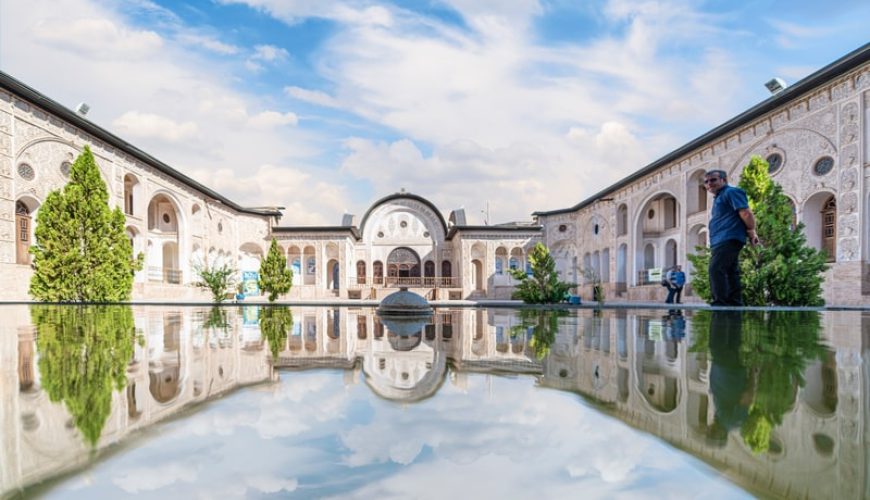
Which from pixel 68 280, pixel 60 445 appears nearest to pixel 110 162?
pixel 68 280

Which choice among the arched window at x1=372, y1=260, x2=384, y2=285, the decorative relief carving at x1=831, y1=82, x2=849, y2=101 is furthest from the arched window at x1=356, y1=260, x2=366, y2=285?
the decorative relief carving at x1=831, y1=82, x2=849, y2=101

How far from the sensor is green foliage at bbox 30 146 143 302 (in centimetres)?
949

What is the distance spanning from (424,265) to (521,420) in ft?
90.2

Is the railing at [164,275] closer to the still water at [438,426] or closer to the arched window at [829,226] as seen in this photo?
the still water at [438,426]

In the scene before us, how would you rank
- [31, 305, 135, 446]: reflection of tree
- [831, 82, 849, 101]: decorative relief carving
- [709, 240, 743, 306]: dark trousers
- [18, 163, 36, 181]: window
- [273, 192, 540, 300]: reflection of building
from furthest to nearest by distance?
[273, 192, 540, 300]: reflection of building → [18, 163, 36, 181]: window → [831, 82, 849, 101]: decorative relief carving → [709, 240, 743, 306]: dark trousers → [31, 305, 135, 446]: reflection of tree

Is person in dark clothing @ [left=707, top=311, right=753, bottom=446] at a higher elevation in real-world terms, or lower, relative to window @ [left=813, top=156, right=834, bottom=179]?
lower

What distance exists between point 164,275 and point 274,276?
8962 mm

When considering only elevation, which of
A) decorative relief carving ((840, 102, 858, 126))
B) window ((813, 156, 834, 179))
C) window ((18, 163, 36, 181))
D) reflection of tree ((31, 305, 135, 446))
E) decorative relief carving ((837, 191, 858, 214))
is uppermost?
decorative relief carving ((840, 102, 858, 126))

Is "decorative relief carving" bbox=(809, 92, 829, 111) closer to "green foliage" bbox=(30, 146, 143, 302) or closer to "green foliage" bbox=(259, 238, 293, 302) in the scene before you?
"green foliage" bbox=(259, 238, 293, 302)

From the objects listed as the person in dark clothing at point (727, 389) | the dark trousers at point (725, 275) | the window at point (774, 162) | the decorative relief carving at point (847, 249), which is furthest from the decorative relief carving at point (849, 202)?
the person in dark clothing at point (727, 389)

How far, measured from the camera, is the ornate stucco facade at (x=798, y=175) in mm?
10883

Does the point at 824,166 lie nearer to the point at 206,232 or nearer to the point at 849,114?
the point at 849,114

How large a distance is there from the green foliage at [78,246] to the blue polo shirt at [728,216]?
11465mm

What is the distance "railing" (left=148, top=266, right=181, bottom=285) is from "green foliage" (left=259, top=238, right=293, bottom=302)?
25.5 ft
